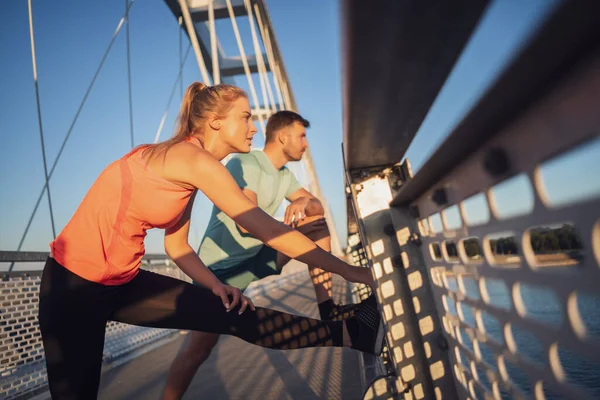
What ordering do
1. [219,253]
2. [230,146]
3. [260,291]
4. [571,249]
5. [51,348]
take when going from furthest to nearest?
[260,291], [219,253], [230,146], [51,348], [571,249]

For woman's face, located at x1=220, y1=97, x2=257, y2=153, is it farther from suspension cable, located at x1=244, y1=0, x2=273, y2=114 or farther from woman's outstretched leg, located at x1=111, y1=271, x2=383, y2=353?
suspension cable, located at x1=244, y1=0, x2=273, y2=114

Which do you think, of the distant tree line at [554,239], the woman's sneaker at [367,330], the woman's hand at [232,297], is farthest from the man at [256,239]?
the distant tree line at [554,239]

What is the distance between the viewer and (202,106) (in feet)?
4.94

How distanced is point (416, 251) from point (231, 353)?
2.48 m

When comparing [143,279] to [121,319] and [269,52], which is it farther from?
[269,52]

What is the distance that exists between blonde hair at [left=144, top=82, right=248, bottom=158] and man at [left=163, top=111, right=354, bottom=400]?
0.50 m

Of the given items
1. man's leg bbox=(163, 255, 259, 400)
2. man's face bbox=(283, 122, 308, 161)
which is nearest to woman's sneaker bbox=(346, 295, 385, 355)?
man's leg bbox=(163, 255, 259, 400)

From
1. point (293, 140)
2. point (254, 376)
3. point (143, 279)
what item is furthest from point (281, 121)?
point (254, 376)

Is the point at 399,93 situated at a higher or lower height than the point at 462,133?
higher

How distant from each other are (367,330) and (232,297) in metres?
0.53

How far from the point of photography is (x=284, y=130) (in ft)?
7.41

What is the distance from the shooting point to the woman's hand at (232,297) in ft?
4.06

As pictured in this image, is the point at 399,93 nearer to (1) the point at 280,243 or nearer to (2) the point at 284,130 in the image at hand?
(1) the point at 280,243

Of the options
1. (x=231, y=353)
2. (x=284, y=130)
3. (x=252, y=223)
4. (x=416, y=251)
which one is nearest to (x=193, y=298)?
(x=252, y=223)
